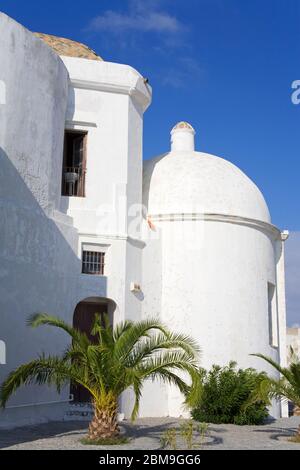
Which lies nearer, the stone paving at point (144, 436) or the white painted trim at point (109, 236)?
the stone paving at point (144, 436)

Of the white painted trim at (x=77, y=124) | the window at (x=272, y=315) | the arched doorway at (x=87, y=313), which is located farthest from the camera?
the window at (x=272, y=315)

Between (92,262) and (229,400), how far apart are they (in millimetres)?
5314

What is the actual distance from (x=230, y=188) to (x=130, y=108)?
4103 mm

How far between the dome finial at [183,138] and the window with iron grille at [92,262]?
242 inches

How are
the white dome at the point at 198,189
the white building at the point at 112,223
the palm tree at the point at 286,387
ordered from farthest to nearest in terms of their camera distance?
1. the white dome at the point at 198,189
2. the white building at the point at 112,223
3. the palm tree at the point at 286,387

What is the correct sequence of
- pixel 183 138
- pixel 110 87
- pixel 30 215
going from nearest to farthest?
pixel 30 215, pixel 110 87, pixel 183 138

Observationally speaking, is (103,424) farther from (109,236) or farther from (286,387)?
(109,236)

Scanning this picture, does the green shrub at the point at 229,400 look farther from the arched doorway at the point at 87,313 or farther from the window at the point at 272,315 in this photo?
the window at the point at 272,315

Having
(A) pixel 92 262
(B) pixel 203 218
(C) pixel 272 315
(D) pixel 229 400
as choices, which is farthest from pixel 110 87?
(D) pixel 229 400

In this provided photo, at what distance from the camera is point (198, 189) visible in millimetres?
18984

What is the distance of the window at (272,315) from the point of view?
2008 cm

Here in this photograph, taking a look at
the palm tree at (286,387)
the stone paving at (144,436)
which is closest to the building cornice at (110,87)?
the stone paving at (144,436)
